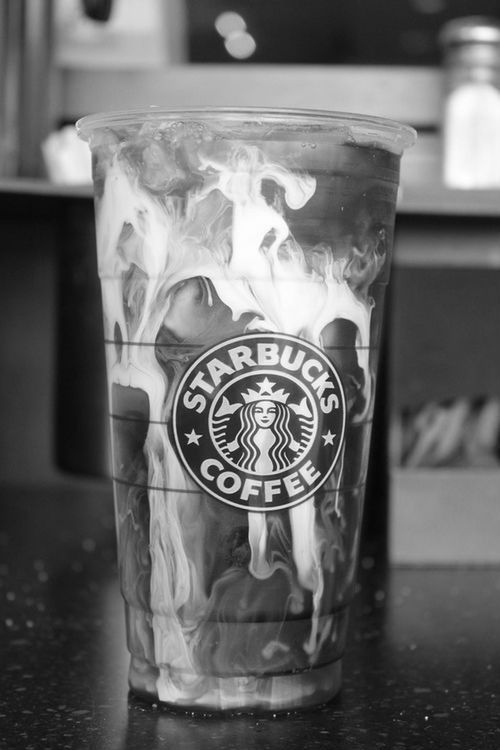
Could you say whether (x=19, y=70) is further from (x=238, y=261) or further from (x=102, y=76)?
(x=238, y=261)

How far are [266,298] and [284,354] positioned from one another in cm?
3

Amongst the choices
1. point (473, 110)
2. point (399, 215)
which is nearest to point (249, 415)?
point (399, 215)

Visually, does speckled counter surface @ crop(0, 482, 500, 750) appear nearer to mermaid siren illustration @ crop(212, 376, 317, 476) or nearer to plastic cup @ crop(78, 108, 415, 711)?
plastic cup @ crop(78, 108, 415, 711)

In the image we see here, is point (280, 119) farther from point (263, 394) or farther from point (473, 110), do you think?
point (473, 110)

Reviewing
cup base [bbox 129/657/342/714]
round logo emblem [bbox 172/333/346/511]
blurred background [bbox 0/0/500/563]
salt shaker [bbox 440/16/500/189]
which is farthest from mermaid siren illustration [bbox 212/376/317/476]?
salt shaker [bbox 440/16/500/189]

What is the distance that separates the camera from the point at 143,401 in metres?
0.62

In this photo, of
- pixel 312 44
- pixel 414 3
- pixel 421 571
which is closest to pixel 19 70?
pixel 312 44

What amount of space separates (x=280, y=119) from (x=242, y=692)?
34cm

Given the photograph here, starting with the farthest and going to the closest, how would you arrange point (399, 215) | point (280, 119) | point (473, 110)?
point (473, 110), point (399, 215), point (280, 119)

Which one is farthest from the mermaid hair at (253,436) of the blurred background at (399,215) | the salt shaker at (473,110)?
the salt shaker at (473,110)

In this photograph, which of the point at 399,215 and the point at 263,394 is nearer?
the point at 263,394

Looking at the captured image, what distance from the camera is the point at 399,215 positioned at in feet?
3.74

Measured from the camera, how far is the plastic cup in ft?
1.93

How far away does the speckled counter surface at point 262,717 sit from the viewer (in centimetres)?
60
